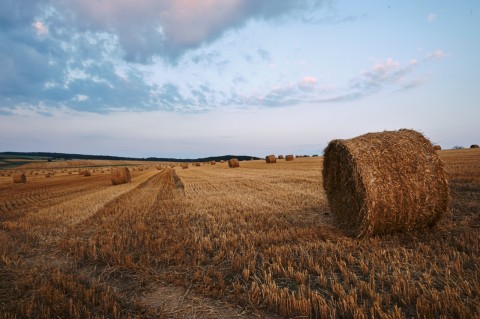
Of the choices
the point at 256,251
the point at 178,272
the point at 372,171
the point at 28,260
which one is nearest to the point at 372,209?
the point at 372,171

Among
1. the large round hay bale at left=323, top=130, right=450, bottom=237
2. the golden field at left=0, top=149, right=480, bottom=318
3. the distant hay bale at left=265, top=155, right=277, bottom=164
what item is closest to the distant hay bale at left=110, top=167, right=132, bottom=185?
the golden field at left=0, top=149, right=480, bottom=318

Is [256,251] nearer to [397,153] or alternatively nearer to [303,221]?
[303,221]

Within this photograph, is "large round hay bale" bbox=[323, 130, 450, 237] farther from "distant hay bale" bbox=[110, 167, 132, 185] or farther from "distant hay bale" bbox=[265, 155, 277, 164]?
"distant hay bale" bbox=[265, 155, 277, 164]

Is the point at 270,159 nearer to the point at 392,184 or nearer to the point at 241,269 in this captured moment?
the point at 392,184

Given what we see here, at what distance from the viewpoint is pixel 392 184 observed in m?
6.34

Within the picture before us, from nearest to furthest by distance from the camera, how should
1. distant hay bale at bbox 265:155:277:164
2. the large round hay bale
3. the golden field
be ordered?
the golden field
the large round hay bale
distant hay bale at bbox 265:155:277:164

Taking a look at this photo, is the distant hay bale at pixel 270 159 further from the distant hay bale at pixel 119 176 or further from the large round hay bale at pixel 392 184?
the large round hay bale at pixel 392 184

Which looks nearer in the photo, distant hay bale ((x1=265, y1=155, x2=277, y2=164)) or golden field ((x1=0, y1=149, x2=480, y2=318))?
golden field ((x1=0, y1=149, x2=480, y2=318))

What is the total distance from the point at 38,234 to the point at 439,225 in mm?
9352

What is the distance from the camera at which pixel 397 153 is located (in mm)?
6688

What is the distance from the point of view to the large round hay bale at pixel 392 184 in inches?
244

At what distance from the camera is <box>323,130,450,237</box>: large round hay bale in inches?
244

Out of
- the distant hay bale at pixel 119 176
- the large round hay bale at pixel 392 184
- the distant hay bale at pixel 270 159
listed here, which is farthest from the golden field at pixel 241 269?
the distant hay bale at pixel 270 159

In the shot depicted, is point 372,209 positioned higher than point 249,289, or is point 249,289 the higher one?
point 372,209
